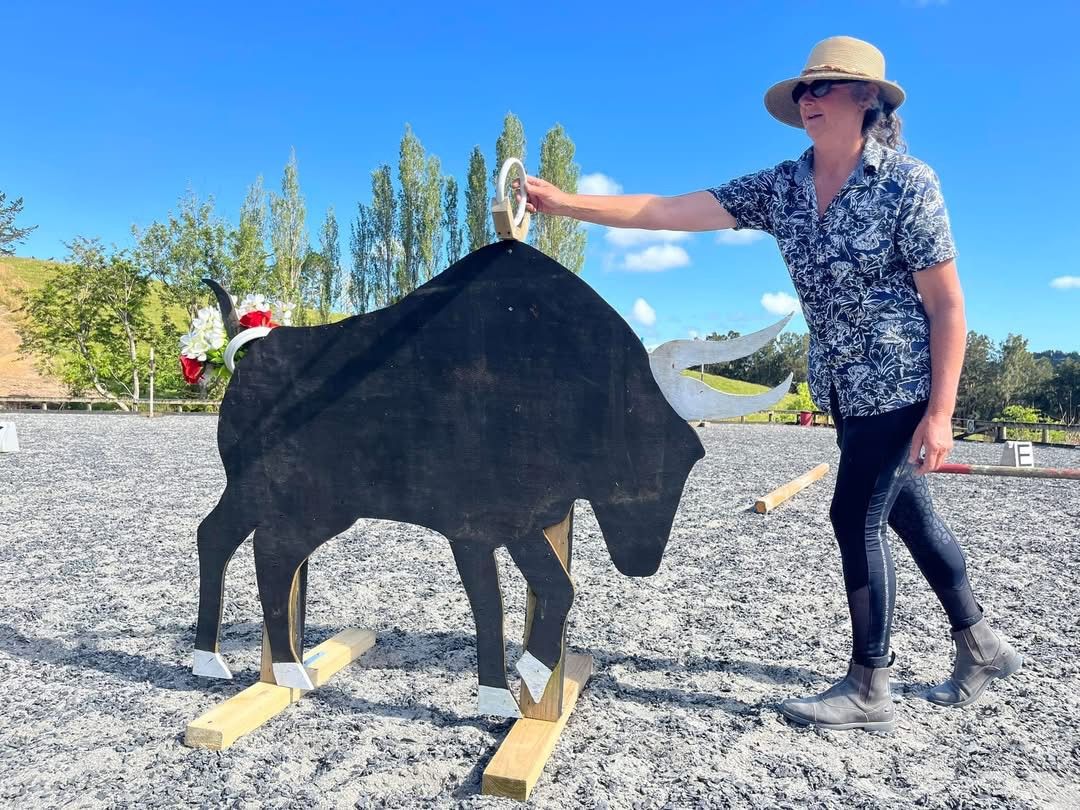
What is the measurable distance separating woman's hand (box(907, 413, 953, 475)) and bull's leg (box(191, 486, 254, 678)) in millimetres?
2190

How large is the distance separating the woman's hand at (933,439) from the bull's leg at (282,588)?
6.37 feet

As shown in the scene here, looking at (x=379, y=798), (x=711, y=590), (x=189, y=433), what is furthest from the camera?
(x=189, y=433)

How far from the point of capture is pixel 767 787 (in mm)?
2057

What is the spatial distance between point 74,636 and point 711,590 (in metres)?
3.29

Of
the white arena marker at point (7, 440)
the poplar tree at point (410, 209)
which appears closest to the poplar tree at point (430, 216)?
the poplar tree at point (410, 209)

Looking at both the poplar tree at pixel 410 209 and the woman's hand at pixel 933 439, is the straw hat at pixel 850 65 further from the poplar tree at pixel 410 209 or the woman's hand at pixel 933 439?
the poplar tree at pixel 410 209

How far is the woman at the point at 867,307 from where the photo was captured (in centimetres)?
211

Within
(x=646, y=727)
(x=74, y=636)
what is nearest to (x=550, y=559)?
(x=646, y=727)

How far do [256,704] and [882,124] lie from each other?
279cm

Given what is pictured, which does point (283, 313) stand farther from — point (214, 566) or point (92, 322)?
point (92, 322)

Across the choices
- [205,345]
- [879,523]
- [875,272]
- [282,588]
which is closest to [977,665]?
[879,523]

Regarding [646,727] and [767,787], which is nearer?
[767,787]

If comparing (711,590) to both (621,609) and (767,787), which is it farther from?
(767,787)

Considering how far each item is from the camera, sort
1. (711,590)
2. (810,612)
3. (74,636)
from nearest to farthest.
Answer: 1. (74,636)
2. (810,612)
3. (711,590)
